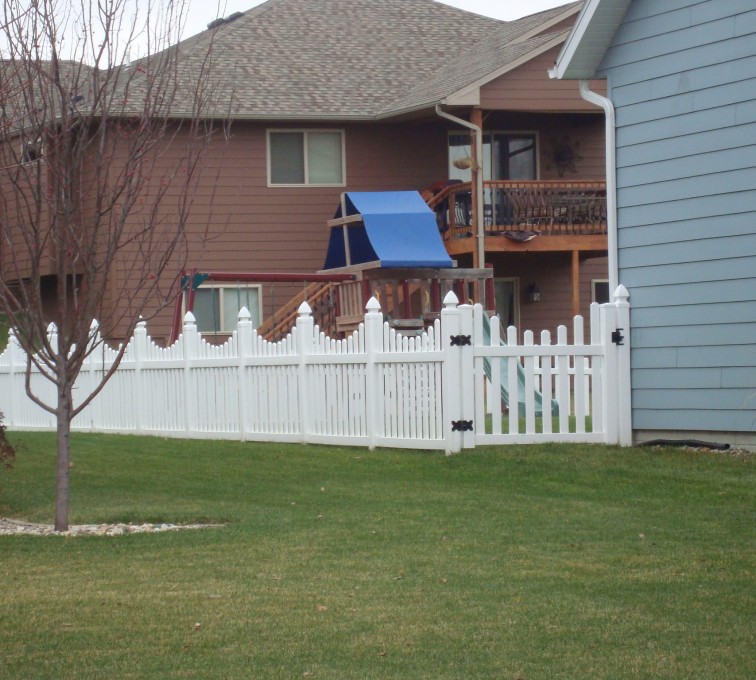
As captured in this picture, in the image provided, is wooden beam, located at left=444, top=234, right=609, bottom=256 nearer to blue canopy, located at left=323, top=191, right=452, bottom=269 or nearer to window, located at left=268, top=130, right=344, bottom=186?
blue canopy, located at left=323, top=191, right=452, bottom=269

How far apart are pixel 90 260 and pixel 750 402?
6641 mm

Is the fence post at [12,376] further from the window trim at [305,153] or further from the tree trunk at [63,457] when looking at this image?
the tree trunk at [63,457]

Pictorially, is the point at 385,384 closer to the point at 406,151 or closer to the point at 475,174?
the point at 475,174

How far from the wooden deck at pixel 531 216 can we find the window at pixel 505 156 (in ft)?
5.73

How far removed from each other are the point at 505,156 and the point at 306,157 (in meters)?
4.15

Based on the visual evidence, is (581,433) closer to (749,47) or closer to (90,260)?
(749,47)

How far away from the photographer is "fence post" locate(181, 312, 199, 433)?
17.1 metres

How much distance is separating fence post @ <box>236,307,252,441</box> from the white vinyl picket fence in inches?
0.7

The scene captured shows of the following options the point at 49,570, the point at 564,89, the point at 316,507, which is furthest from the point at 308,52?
the point at 49,570

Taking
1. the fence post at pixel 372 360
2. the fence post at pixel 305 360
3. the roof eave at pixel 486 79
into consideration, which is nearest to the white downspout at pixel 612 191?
the fence post at pixel 372 360

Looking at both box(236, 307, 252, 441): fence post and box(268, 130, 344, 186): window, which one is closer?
box(236, 307, 252, 441): fence post

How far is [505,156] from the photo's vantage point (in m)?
26.6

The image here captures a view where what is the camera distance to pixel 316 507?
10.2 m

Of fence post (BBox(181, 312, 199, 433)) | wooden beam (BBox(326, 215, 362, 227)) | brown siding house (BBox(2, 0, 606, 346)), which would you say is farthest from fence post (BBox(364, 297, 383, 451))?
brown siding house (BBox(2, 0, 606, 346))
